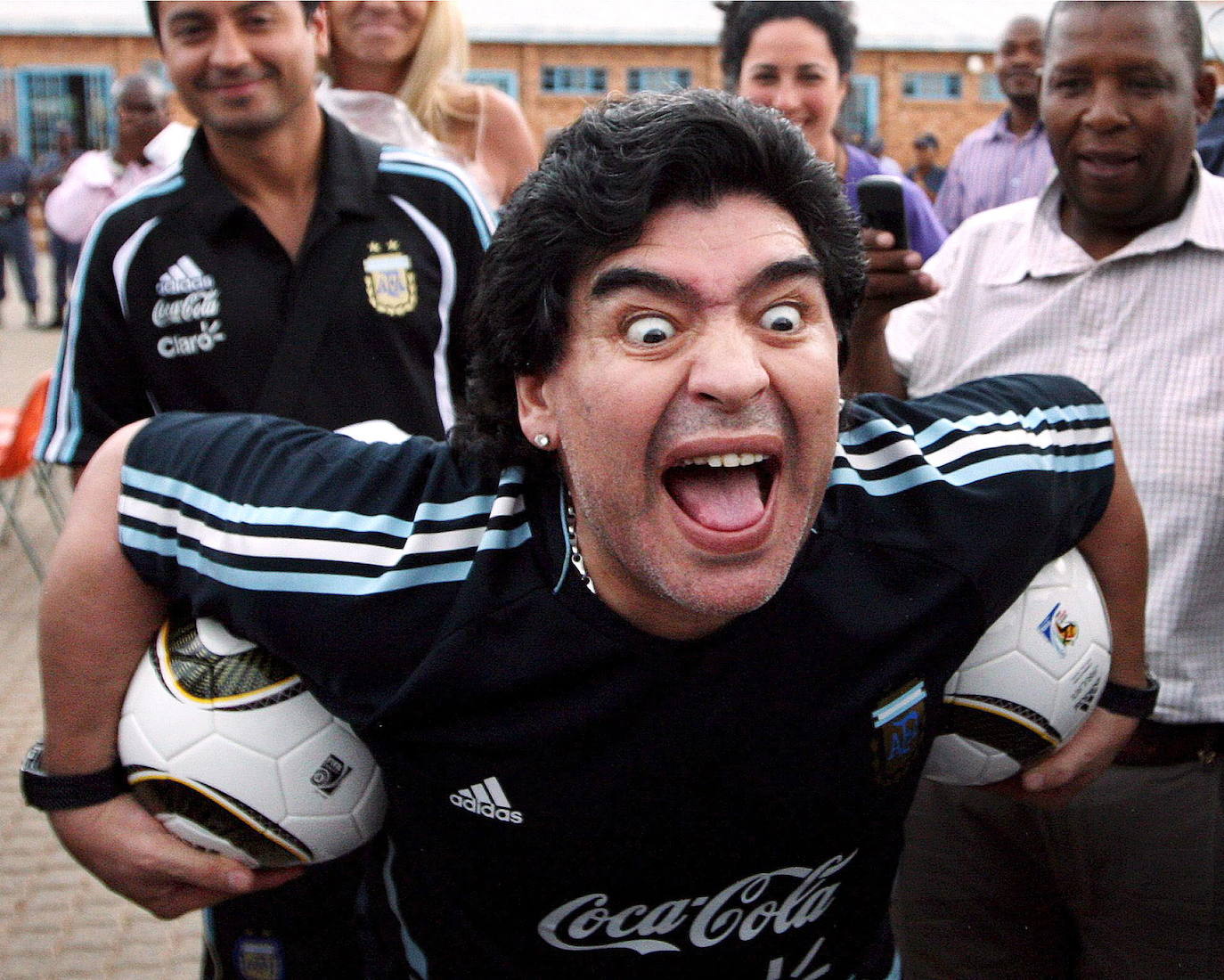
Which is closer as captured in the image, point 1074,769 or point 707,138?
point 707,138

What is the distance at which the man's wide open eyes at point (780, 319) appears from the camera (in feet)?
6.74

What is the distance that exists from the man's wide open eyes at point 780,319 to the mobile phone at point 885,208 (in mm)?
878

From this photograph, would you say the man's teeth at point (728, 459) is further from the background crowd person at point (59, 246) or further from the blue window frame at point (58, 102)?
the blue window frame at point (58, 102)

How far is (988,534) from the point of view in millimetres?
2227

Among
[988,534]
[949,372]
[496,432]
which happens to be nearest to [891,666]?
[988,534]

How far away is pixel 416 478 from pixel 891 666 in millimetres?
827

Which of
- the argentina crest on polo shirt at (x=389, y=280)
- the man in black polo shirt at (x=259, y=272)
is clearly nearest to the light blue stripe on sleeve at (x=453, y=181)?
the man in black polo shirt at (x=259, y=272)

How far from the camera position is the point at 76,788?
90.9 inches

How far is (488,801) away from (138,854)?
2.08 feet

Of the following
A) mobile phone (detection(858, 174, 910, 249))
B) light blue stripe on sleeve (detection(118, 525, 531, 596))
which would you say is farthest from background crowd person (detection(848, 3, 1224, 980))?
light blue stripe on sleeve (detection(118, 525, 531, 596))

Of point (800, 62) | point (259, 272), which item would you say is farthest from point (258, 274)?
point (800, 62)

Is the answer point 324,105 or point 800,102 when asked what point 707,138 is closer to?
point 800,102

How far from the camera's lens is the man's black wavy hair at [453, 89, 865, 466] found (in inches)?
79.5

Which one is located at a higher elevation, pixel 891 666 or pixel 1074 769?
pixel 891 666
